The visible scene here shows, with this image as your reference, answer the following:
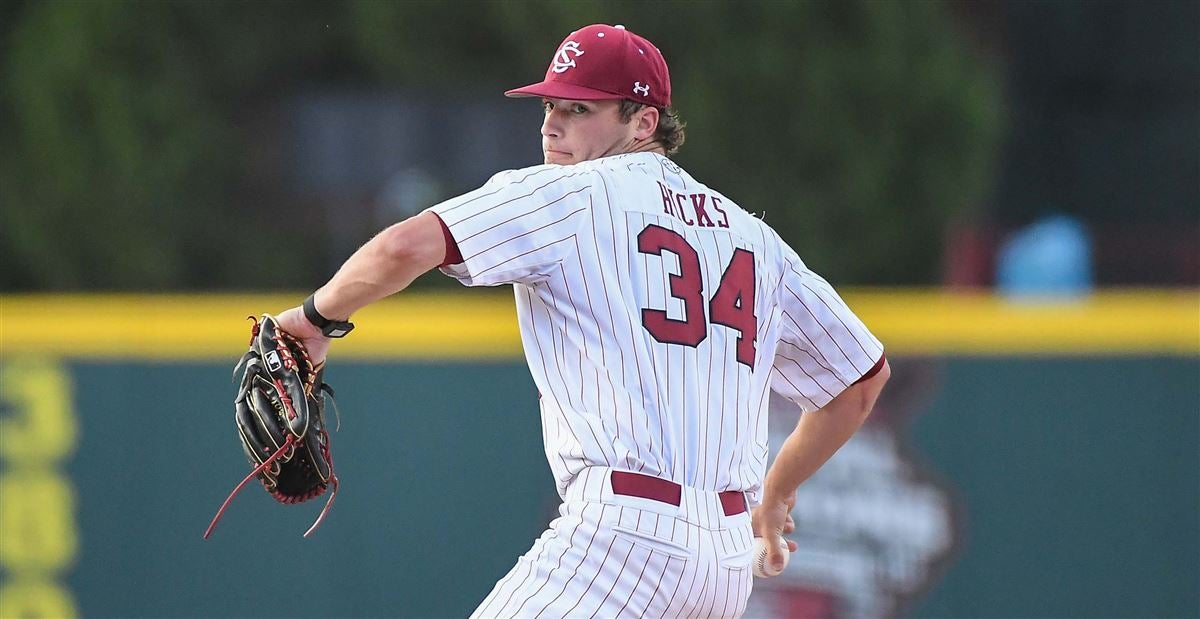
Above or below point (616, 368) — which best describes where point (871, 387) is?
below

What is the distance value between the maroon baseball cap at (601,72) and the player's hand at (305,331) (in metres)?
0.58

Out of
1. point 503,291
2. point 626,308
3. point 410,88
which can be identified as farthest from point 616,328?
point 410,88

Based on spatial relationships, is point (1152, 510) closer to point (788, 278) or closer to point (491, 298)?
point (788, 278)

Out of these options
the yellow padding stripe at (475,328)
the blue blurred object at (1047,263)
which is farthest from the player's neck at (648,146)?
the blue blurred object at (1047,263)

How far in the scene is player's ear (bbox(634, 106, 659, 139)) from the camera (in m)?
3.04

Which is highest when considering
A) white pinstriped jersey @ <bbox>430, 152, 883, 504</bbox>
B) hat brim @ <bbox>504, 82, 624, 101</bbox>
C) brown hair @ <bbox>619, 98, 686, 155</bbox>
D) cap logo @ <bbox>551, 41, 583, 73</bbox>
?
cap logo @ <bbox>551, 41, 583, 73</bbox>

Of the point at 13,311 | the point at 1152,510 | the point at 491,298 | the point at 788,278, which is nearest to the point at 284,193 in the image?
the point at 491,298

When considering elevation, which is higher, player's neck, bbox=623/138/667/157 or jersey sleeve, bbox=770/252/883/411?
player's neck, bbox=623/138/667/157

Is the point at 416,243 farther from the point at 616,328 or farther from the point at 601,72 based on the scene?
the point at 601,72

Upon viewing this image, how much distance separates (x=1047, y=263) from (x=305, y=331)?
6.28 metres

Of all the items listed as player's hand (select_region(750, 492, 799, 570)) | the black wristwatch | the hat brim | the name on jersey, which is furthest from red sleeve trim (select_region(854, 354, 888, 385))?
the black wristwatch

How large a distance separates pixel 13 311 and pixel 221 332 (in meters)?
0.85

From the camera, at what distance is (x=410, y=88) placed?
10703mm

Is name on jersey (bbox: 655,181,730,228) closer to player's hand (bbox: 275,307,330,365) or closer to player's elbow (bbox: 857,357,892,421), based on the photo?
player's elbow (bbox: 857,357,892,421)
